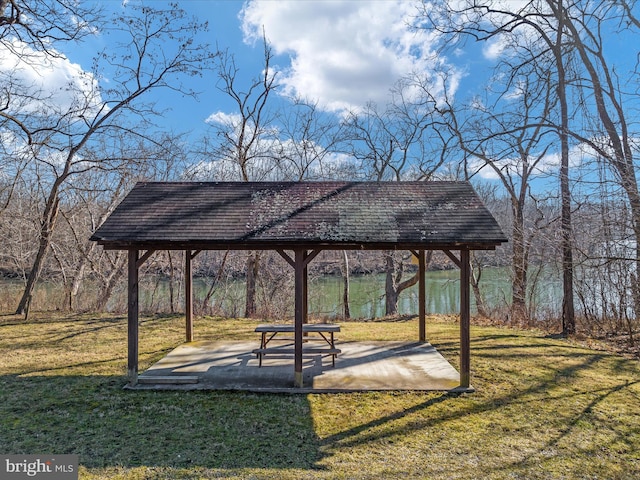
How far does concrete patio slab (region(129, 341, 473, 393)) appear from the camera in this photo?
5453mm

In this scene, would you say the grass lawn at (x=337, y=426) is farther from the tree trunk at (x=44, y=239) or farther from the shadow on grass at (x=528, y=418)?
the tree trunk at (x=44, y=239)

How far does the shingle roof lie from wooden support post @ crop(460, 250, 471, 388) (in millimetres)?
278

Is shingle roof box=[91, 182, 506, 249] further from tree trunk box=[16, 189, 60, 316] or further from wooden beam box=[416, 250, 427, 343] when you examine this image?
tree trunk box=[16, 189, 60, 316]

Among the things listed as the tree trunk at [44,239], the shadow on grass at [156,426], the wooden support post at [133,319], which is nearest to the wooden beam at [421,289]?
the shadow on grass at [156,426]

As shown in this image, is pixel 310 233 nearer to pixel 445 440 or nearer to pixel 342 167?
pixel 445 440

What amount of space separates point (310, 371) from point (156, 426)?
241 centimetres

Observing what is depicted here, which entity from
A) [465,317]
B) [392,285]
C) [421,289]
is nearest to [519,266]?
[392,285]

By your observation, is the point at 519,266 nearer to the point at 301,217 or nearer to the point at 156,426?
the point at 301,217

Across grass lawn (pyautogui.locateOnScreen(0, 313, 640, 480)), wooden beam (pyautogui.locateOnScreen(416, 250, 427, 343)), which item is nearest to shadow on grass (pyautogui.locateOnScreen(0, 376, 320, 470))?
grass lawn (pyautogui.locateOnScreen(0, 313, 640, 480))

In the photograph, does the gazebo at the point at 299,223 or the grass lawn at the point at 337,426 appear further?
the gazebo at the point at 299,223

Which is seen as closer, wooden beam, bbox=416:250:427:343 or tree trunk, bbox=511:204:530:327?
wooden beam, bbox=416:250:427:343

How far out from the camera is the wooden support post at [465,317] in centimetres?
525

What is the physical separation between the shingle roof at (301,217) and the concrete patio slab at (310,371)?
1.86 m

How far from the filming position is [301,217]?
5.85 meters
